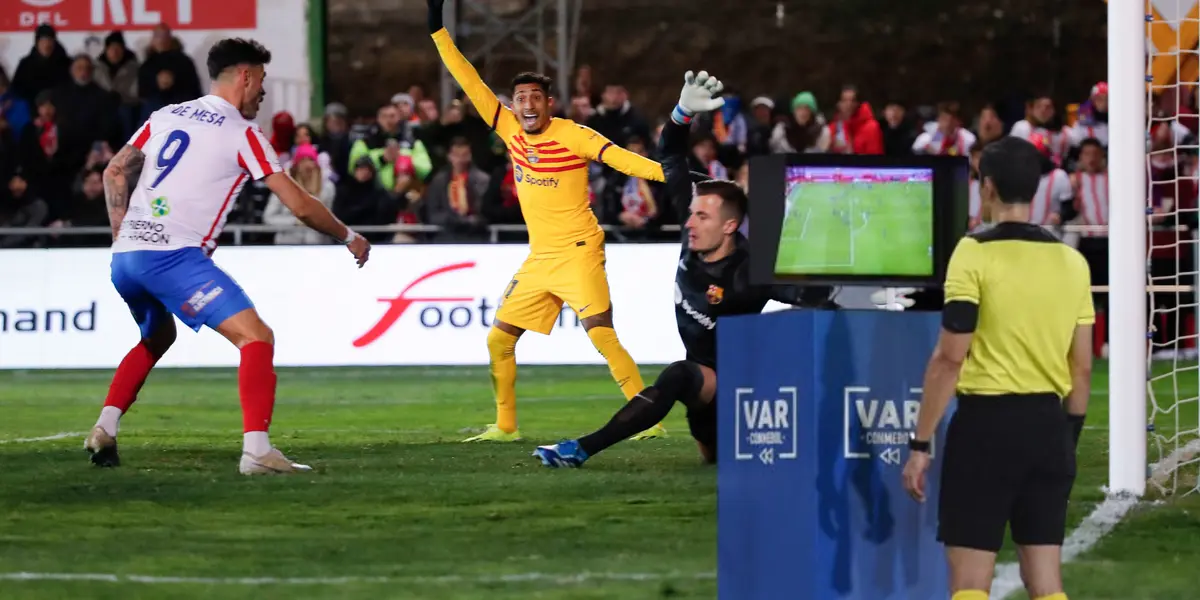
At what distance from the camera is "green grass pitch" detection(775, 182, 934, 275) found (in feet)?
18.0

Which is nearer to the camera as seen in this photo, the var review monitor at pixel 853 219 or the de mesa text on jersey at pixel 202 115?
the var review monitor at pixel 853 219

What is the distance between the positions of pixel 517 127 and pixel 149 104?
10.3 m

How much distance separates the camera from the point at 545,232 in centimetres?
1107

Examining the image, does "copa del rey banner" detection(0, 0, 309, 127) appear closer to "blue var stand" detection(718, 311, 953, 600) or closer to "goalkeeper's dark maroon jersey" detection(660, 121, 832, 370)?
"goalkeeper's dark maroon jersey" detection(660, 121, 832, 370)

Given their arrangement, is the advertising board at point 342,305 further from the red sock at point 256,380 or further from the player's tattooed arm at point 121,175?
the red sock at point 256,380

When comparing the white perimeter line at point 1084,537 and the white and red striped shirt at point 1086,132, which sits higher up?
the white and red striped shirt at point 1086,132

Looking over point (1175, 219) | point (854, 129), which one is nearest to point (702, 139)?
point (854, 129)

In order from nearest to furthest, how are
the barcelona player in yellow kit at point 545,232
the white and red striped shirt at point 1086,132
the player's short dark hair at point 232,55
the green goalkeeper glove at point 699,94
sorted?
the player's short dark hair at point 232,55 → the green goalkeeper glove at point 699,94 → the barcelona player in yellow kit at point 545,232 → the white and red striped shirt at point 1086,132

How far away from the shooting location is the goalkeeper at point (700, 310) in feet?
28.2

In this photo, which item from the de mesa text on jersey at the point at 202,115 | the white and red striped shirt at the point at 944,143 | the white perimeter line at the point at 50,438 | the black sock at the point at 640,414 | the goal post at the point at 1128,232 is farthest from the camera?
the white and red striped shirt at the point at 944,143

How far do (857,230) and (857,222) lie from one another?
0.9 inches

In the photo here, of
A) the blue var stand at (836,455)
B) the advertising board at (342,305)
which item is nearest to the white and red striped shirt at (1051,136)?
the advertising board at (342,305)

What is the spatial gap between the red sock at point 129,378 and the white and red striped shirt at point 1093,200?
10996 millimetres

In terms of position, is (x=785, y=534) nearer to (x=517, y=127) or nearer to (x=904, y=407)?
(x=904, y=407)
